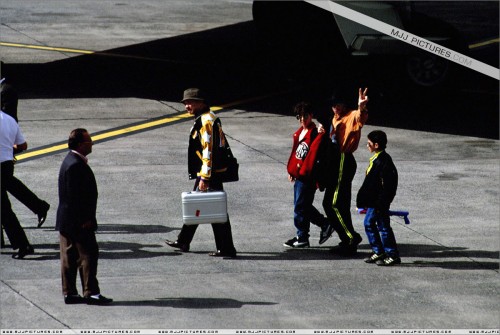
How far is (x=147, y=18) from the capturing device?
3128cm

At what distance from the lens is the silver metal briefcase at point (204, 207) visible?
36.4ft

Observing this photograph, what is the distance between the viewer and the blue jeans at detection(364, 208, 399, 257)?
36.9 ft

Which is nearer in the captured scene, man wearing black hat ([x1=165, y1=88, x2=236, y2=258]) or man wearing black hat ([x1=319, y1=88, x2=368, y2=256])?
man wearing black hat ([x1=165, y1=88, x2=236, y2=258])

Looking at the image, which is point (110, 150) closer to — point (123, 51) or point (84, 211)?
point (84, 211)

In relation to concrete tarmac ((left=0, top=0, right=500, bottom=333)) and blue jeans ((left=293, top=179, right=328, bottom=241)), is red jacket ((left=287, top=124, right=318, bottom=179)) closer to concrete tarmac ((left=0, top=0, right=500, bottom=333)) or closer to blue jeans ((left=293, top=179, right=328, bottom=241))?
blue jeans ((left=293, top=179, right=328, bottom=241))

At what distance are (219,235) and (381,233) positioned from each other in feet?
5.73

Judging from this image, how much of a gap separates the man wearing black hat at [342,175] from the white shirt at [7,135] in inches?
134

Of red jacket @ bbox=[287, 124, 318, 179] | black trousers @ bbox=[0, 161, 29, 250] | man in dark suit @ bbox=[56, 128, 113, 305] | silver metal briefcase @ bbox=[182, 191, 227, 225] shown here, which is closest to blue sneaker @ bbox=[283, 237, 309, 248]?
red jacket @ bbox=[287, 124, 318, 179]

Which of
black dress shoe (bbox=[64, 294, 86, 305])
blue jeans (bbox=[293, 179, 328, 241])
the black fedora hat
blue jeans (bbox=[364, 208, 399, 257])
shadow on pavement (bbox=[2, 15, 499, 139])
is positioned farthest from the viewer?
shadow on pavement (bbox=[2, 15, 499, 139])

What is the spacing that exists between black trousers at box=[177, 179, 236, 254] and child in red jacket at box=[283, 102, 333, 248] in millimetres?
818

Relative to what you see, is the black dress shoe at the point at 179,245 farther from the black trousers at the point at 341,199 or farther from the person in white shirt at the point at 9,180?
the black trousers at the point at 341,199

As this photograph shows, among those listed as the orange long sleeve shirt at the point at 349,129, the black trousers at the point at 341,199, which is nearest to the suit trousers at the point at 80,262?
Result: the black trousers at the point at 341,199

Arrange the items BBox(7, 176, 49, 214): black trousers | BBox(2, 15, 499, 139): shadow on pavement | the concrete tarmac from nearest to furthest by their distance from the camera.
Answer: the concrete tarmac < BBox(7, 176, 49, 214): black trousers < BBox(2, 15, 499, 139): shadow on pavement

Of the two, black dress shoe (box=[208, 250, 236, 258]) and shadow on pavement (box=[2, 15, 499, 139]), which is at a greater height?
shadow on pavement (box=[2, 15, 499, 139])
